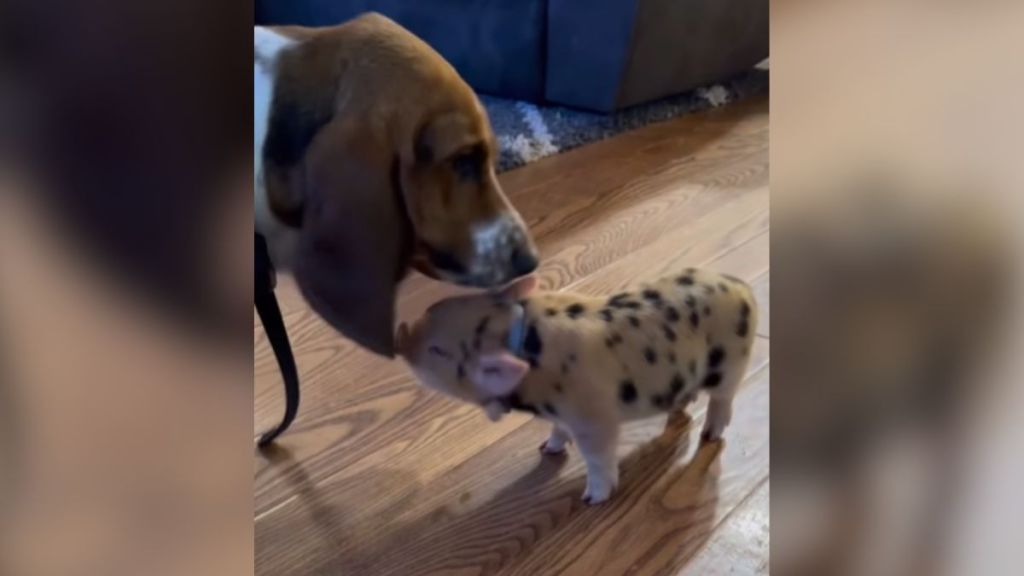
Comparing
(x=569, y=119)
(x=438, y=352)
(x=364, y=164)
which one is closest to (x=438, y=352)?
(x=438, y=352)

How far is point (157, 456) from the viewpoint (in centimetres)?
29

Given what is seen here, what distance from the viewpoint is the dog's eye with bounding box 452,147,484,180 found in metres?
0.64

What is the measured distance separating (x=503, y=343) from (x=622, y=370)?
0.10 m

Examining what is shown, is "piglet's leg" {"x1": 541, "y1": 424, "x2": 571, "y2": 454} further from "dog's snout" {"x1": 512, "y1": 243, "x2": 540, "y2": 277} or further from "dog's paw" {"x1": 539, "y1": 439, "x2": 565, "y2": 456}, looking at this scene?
"dog's snout" {"x1": 512, "y1": 243, "x2": 540, "y2": 277}

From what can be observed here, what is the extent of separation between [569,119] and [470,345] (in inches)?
38.5

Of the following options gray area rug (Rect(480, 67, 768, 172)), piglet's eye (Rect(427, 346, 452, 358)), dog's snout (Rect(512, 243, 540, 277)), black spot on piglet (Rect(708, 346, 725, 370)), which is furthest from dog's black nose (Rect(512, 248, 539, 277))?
gray area rug (Rect(480, 67, 768, 172))

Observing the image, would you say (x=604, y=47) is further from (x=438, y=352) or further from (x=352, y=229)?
(x=352, y=229)

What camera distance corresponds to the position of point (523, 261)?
71cm

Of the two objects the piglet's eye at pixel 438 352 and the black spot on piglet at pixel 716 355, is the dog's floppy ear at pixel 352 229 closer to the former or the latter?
the piglet's eye at pixel 438 352

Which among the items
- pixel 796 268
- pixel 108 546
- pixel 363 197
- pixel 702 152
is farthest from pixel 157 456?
pixel 702 152

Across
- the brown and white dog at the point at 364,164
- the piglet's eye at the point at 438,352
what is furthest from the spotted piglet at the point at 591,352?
the brown and white dog at the point at 364,164

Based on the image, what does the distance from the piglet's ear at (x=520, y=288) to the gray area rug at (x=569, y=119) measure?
23.3 inches

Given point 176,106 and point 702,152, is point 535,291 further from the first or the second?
point 702,152

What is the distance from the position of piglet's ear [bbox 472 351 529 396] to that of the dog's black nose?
0.08 meters
